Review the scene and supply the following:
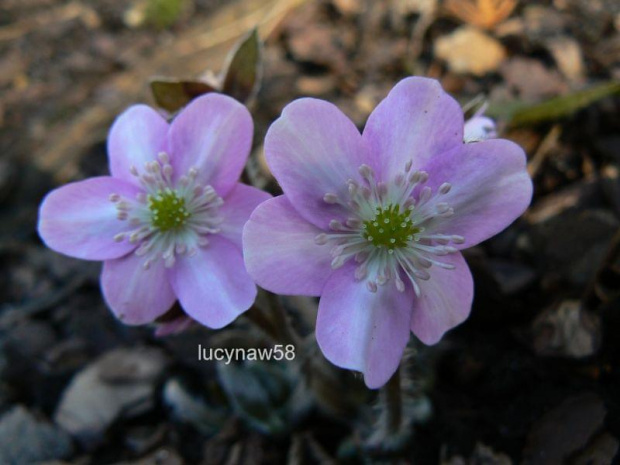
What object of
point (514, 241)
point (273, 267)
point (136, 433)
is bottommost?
point (136, 433)

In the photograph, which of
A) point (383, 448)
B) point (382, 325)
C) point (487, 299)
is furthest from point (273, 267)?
point (487, 299)

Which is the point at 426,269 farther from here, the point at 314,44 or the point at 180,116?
the point at 314,44

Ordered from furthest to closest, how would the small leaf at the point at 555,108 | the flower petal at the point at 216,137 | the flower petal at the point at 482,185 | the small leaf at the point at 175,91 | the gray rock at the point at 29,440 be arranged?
the small leaf at the point at 555,108
the gray rock at the point at 29,440
the small leaf at the point at 175,91
the flower petal at the point at 216,137
the flower petal at the point at 482,185

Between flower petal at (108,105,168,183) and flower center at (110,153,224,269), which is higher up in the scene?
flower petal at (108,105,168,183)

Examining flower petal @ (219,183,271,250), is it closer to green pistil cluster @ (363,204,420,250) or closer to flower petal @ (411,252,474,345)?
green pistil cluster @ (363,204,420,250)

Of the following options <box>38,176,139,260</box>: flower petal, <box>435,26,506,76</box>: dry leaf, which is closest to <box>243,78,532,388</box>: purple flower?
<box>38,176,139,260</box>: flower petal

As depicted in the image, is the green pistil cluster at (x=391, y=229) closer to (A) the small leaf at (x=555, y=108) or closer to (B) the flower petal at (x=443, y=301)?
(B) the flower petal at (x=443, y=301)

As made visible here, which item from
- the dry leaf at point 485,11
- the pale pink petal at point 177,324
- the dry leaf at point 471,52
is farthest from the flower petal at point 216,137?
the dry leaf at point 485,11
